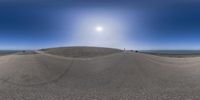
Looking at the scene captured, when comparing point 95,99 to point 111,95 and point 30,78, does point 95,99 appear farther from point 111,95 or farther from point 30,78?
point 30,78

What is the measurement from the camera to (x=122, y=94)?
7430mm

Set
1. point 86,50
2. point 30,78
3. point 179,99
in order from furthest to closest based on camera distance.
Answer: point 86,50, point 30,78, point 179,99

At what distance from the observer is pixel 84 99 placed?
668 centimetres

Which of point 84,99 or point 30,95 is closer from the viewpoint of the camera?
point 84,99

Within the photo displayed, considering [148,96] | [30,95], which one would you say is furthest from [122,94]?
[30,95]

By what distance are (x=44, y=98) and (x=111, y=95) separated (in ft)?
9.19

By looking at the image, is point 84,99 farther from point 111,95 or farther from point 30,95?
point 30,95

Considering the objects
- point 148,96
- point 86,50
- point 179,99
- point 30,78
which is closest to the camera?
point 179,99

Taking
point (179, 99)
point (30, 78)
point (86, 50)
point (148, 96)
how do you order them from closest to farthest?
point (179, 99)
point (148, 96)
point (30, 78)
point (86, 50)

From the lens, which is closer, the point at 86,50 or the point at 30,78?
the point at 30,78

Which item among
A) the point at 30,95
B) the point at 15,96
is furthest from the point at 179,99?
the point at 15,96

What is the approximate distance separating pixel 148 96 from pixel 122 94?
1117 millimetres

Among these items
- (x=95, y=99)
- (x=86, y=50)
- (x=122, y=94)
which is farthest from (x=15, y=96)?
(x=86, y=50)

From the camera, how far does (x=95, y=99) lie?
21.9ft
